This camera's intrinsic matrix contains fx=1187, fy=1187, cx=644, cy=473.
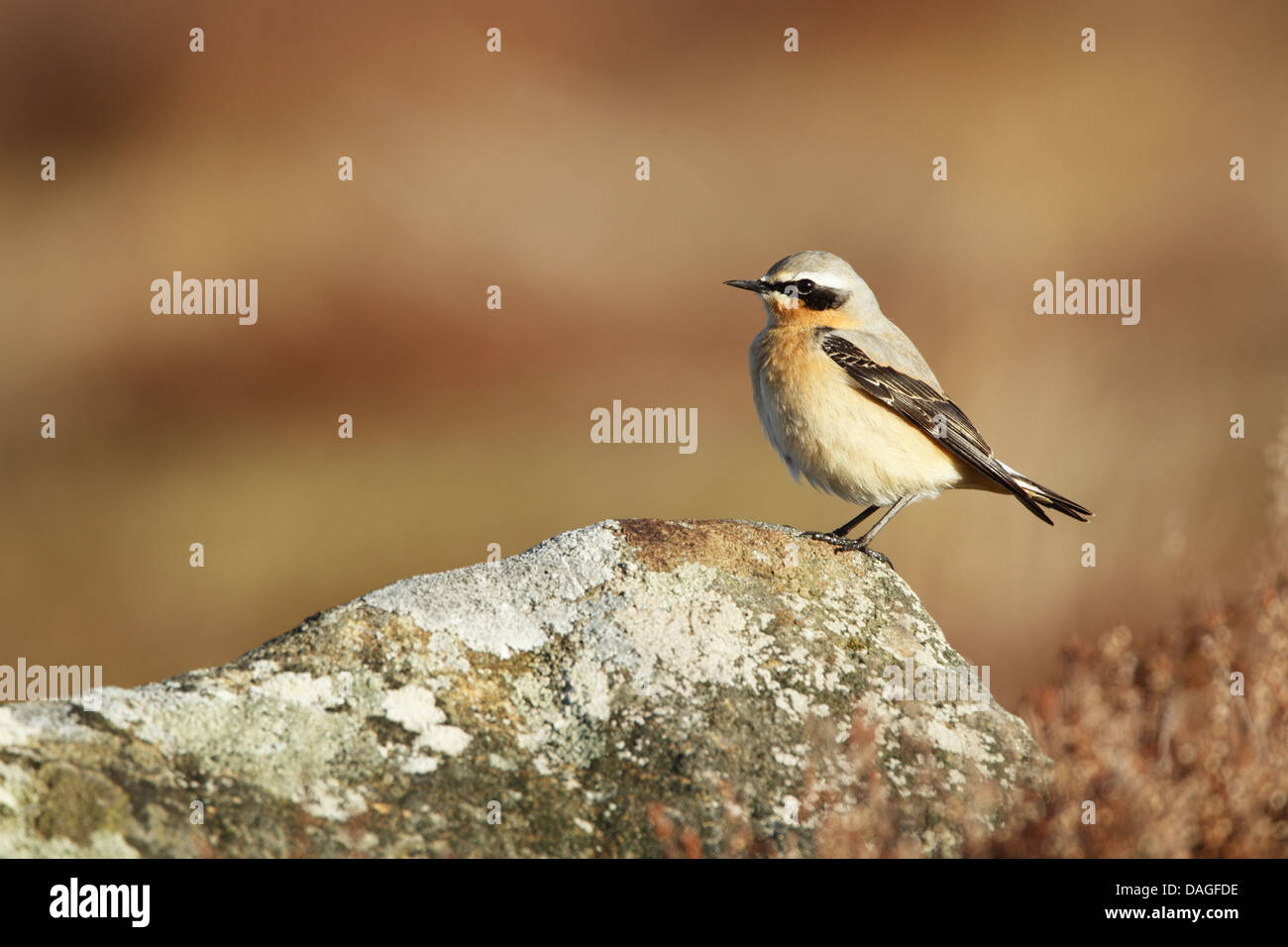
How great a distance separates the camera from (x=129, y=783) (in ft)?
11.3

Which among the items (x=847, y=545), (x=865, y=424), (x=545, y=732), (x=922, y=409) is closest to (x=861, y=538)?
(x=847, y=545)

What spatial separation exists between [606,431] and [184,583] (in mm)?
5798

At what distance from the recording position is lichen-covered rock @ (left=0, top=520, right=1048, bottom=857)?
352cm

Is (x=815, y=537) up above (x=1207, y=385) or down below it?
below

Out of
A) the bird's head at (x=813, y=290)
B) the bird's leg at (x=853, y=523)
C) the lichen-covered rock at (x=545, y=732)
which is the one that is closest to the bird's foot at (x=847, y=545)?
the bird's leg at (x=853, y=523)

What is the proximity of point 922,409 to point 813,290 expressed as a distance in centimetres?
101

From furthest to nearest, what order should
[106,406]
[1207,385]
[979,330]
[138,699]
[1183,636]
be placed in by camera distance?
1. [106,406]
2. [979,330]
3. [1207,385]
4. [1183,636]
5. [138,699]

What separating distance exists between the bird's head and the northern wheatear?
0.02 m

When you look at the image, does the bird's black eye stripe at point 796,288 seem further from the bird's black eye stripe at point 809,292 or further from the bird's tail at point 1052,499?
the bird's tail at point 1052,499

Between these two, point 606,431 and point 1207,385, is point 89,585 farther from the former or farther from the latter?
point 1207,385

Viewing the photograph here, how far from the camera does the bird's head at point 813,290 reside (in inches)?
284

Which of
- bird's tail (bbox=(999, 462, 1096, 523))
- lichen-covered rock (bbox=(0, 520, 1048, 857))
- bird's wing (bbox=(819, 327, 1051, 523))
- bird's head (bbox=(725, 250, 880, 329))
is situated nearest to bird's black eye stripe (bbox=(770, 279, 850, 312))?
bird's head (bbox=(725, 250, 880, 329))

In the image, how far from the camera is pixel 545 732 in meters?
4.13

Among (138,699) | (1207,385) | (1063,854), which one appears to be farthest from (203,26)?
(1063,854)
